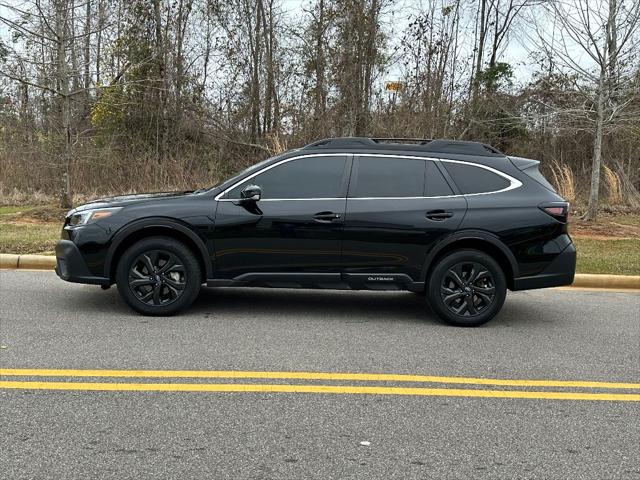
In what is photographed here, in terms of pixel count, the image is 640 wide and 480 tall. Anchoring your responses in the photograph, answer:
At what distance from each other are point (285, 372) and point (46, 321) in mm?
2749

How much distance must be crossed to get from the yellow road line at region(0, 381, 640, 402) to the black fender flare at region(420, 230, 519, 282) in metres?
1.93

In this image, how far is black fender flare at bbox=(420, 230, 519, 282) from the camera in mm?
5992

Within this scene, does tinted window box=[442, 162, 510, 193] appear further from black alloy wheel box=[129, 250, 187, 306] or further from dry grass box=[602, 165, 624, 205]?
dry grass box=[602, 165, 624, 205]

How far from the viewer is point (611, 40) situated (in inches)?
485

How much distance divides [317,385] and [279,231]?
81.8 inches

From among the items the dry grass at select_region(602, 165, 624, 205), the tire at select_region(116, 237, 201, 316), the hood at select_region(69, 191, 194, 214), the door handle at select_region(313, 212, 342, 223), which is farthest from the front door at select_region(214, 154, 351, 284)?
the dry grass at select_region(602, 165, 624, 205)

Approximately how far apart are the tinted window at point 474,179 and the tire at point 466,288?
2.22 ft

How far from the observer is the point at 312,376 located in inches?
176

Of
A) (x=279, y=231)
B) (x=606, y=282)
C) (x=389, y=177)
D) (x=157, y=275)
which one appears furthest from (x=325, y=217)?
(x=606, y=282)

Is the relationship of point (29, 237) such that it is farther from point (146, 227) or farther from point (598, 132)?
point (598, 132)

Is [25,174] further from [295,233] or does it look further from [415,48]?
[295,233]

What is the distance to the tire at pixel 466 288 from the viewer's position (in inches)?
237

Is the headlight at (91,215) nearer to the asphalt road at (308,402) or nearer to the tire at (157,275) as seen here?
the tire at (157,275)

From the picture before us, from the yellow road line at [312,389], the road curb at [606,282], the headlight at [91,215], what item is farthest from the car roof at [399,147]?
the road curb at [606,282]
